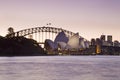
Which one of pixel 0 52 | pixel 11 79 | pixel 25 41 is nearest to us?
pixel 11 79

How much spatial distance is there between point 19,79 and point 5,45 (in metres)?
137

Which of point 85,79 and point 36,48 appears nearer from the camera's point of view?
point 85,79

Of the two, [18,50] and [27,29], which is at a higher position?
[27,29]

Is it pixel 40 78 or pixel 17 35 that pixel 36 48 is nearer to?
pixel 17 35

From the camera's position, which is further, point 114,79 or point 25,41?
point 25,41

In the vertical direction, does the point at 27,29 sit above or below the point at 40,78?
above

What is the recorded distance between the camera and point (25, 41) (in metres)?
188

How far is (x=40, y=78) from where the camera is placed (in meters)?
44.0

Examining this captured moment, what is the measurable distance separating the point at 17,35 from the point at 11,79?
156m

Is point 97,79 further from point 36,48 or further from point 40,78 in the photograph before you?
point 36,48

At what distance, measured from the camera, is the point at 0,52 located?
17425 centimetres

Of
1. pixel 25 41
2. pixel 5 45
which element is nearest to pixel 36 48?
pixel 25 41

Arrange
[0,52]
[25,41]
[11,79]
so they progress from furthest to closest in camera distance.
Answer: [25,41], [0,52], [11,79]

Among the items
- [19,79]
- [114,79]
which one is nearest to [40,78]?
[19,79]
